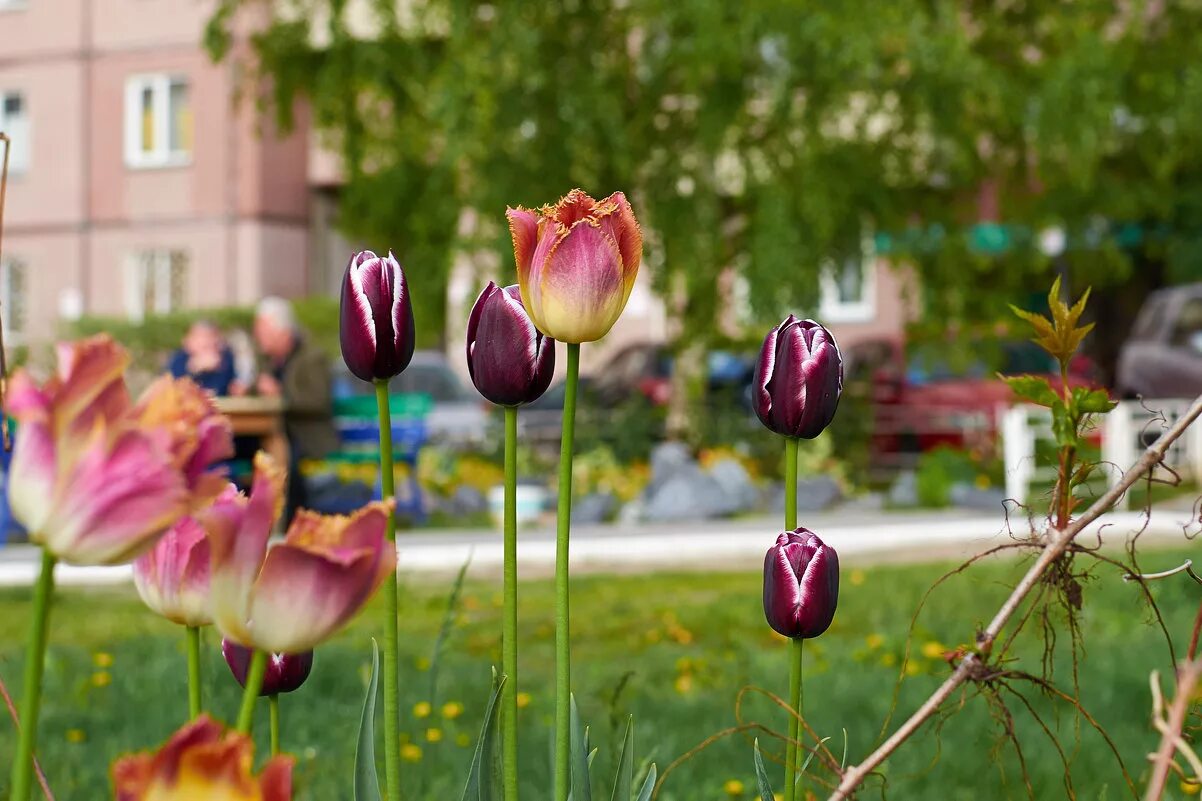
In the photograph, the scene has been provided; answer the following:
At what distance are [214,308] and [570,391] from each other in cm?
2448

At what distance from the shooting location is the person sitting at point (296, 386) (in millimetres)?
9984

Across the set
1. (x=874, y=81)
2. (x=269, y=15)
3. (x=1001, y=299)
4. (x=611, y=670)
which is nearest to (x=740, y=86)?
(x=874, y=81)

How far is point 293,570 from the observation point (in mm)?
845

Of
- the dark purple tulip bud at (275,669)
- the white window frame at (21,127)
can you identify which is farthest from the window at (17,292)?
the dark purple tulip bud at (275,669)

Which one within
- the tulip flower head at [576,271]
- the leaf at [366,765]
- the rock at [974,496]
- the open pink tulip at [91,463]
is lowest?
the rock at [974,496]

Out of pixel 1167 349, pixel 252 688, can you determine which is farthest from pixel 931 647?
pixel 1167 349

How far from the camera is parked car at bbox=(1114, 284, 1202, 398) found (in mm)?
16406

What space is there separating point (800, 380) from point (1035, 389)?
9.7 inches

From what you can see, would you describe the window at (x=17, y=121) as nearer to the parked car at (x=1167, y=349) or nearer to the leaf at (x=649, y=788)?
the parked car at (x=1167, y=349)

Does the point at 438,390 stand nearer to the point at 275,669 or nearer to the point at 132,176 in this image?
the point at 132,176

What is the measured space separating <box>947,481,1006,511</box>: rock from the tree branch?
437 inches

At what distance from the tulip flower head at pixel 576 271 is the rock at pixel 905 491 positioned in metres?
12.3

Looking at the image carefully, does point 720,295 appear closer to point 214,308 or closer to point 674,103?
point 674,103

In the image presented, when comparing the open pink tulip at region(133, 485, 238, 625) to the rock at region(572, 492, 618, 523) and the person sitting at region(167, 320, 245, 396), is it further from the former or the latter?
the rock at region(572, 492, 618, 523)
